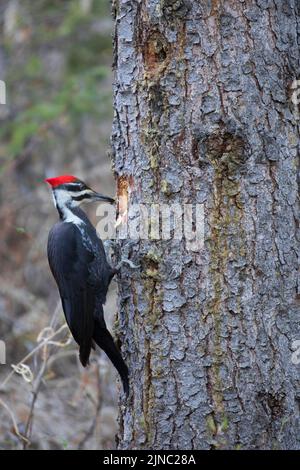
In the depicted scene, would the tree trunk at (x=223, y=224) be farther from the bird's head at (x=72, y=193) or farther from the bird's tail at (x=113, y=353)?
the bird's head at (x=72, y=193)

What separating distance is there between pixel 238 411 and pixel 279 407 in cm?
21

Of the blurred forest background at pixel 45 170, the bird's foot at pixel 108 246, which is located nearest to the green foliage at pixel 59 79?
the blurred forest background at pixel 45 170

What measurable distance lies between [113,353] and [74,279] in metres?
0.66

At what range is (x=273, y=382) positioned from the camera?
10.5 ft

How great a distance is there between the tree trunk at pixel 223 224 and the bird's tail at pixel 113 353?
14cm

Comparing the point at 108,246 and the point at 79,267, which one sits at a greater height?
the point at 108,246

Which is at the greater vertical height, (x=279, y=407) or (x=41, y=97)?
(x=41, y=97)

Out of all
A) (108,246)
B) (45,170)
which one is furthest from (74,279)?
(45,170)

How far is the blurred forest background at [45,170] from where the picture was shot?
547 centimetres

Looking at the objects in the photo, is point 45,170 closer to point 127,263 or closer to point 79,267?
point 79,267

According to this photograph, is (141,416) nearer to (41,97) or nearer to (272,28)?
(272,28)

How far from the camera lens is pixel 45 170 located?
27.3ft
